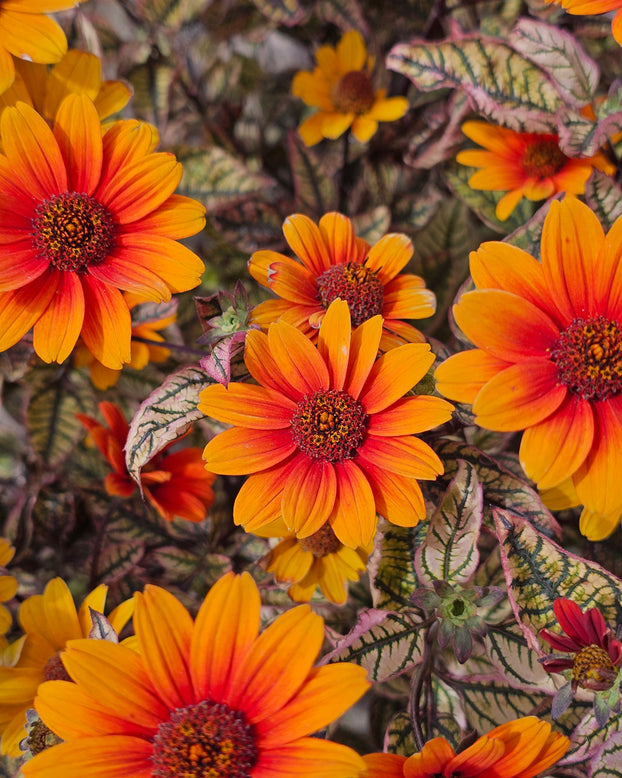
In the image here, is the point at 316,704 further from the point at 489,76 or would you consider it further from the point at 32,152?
the point at 489,76

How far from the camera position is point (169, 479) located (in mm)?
1112

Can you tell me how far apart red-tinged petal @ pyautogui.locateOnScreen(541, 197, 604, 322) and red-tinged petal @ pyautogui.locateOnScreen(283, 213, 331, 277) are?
30cm

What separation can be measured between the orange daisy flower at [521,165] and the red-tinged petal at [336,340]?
46 cm

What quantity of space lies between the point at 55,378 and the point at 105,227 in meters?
0.53

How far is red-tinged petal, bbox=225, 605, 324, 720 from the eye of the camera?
72 cm

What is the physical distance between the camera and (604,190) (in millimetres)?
1028

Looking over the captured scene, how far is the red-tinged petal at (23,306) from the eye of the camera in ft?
2.85

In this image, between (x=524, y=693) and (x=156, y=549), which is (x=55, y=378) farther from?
(x=524, y=693)

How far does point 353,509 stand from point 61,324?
415mm

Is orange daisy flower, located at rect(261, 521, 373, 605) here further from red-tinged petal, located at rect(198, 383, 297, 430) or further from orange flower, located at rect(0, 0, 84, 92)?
orange flower, located at rect(0, 0, 84, 92)

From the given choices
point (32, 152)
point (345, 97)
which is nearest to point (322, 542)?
point (32, 152)

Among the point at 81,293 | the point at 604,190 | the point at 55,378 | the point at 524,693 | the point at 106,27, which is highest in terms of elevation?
the point at 106,27

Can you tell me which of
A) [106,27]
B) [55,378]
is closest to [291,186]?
[106,27]

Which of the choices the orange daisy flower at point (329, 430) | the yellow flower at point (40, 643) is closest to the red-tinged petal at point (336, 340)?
the orange daisy flower at point (329, 430)
